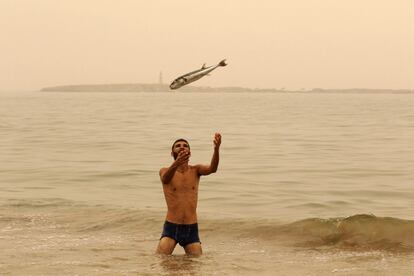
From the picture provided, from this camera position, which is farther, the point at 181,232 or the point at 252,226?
the point at 252,226

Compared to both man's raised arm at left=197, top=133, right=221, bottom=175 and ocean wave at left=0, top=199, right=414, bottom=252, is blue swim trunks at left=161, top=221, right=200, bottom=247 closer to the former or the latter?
man's raised arm at left=197, top=133, right=221, bottom=175

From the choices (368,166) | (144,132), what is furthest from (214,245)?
(144,132)

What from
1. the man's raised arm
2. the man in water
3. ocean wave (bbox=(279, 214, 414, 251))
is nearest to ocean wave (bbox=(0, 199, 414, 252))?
ocean wave (bbox=(279, 214, 414, 251))

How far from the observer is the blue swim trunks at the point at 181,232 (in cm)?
950

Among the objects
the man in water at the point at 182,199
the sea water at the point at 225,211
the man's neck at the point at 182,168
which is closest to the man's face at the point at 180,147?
the man in water at the point at 182,199

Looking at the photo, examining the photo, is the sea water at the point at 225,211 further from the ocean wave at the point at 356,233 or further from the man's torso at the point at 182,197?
the man's torso at the point at 182,197

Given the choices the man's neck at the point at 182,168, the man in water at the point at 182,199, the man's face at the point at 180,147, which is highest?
the man's face at the point at 180,147

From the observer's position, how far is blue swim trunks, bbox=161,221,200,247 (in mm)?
9500

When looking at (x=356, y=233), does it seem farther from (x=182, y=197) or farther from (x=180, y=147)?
(x=180, y=147)

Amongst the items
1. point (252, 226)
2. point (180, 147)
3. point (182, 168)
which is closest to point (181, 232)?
point (182, 168)

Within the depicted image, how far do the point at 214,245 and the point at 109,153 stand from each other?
20165 mm

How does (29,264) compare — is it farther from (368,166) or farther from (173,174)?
(368,166)

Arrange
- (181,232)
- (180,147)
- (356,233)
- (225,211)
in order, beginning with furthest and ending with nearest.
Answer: (225,211), (356,233), (181,232), (180,147)

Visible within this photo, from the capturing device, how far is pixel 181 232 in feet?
31.3
